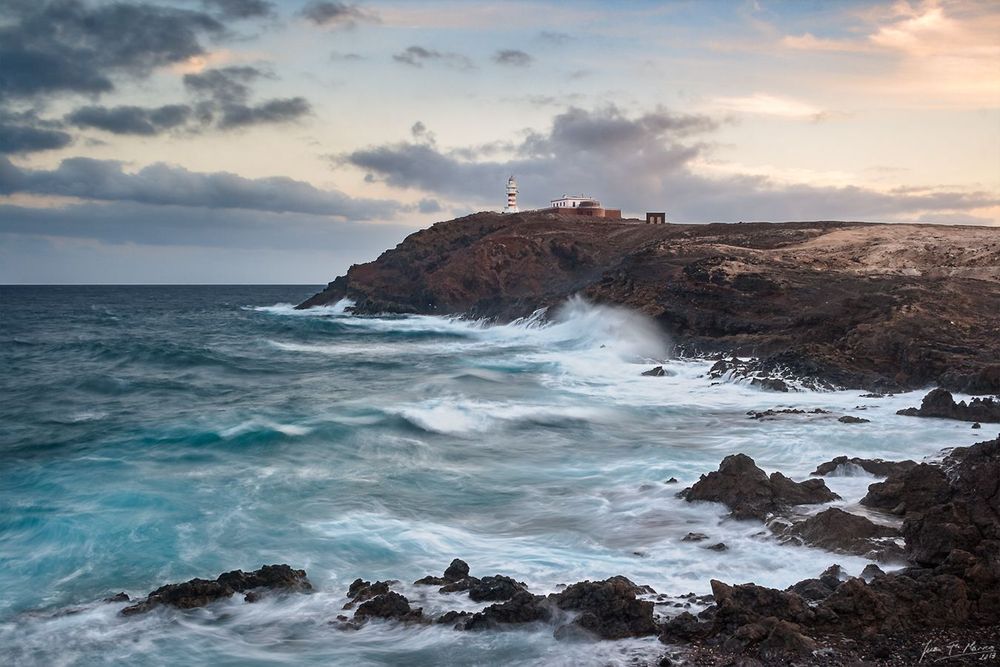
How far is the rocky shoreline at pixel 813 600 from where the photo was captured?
6988 mm

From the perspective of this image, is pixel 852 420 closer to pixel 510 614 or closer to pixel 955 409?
pixel 955 409

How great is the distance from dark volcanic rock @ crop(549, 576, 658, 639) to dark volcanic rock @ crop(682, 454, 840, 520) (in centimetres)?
361

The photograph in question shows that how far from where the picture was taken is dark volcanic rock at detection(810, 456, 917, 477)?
12664 mm

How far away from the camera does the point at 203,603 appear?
913cm

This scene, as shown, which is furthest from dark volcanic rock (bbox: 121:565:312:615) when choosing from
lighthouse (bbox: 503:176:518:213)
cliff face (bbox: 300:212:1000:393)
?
lighthouse (bbox: 503:176:518:213)

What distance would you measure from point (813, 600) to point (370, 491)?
8.41 meters

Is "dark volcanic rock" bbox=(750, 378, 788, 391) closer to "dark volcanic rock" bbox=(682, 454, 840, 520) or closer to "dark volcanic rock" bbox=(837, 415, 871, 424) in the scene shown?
"dark volcanic rock" bbox=(837, 415, 871, 424)

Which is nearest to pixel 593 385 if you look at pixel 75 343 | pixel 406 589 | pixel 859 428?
pixel 859 428

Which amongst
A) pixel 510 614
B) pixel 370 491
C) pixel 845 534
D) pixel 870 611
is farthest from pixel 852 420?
pixel 510 614

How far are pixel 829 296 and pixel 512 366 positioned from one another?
12.1 meters

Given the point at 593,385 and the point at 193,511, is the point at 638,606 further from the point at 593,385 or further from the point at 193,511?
the point at 593,385

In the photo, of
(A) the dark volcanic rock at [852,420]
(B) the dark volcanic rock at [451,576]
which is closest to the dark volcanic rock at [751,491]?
(B) the dark volcanic rock at [451,576]

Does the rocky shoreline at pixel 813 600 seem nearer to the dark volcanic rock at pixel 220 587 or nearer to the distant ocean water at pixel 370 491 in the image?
the dark volcanic rock at pixel 220 587

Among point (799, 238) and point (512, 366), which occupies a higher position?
point (799, 238)
